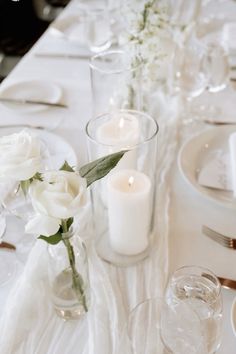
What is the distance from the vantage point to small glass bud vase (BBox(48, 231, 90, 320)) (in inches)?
27.8

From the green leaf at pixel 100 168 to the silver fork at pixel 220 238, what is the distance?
0.33 m

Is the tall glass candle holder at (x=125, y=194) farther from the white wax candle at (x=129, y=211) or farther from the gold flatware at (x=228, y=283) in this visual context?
the gold flatware at (x=228, y=283)

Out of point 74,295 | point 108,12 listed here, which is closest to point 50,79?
point 108,12

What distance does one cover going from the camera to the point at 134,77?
1.03m

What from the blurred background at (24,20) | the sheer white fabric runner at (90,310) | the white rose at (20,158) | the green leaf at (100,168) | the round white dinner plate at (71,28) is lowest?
the blurred background at (24,20)

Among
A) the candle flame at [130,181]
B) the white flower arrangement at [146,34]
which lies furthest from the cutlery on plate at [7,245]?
the white flower arrangement at [146,34]

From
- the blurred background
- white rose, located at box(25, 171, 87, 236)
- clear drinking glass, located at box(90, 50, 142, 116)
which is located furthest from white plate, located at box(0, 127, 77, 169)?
the blurred background

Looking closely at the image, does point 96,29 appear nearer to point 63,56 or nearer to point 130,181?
point 63,56

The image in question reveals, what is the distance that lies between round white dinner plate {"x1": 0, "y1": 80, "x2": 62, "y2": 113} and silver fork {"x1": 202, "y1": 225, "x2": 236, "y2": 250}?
2.10 feet

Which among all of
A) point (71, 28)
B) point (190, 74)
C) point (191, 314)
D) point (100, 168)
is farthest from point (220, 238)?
point (71, 28)

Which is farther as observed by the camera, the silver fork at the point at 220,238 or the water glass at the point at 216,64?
the water glass at the point at 216,64

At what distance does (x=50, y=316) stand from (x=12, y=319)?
0.06m

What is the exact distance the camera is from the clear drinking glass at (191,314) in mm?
646

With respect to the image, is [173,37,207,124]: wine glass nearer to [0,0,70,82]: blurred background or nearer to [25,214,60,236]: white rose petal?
[25,214,60,236]: white rose petal
